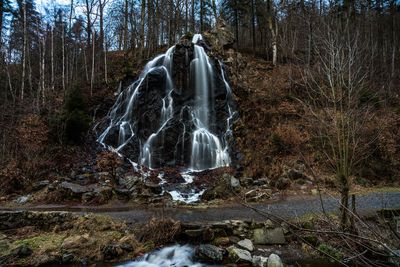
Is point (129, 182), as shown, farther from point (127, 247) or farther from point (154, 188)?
point (127, 247)

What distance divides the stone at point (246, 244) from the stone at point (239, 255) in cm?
20

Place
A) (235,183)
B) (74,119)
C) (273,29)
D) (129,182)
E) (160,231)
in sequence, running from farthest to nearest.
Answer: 1. (273,29)
2. (74,119)
3. (129,182)
4. (235,183)
5. (160,231)

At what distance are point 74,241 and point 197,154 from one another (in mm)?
10097

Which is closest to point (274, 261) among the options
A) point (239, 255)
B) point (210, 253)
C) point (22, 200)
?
point (239, 255)

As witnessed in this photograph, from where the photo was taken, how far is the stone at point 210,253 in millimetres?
6590

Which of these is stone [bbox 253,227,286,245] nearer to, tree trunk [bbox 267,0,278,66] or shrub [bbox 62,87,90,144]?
shrub [bbox 62,87,90,144]

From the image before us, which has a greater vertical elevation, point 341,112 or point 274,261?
point 341,112

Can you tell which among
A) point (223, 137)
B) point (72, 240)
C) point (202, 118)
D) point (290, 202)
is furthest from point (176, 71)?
point (72, 240)

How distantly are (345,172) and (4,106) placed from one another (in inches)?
764

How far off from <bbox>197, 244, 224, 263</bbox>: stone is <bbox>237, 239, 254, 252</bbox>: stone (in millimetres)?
555

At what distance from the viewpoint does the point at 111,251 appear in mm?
6895

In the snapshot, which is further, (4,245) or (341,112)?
(4,245)

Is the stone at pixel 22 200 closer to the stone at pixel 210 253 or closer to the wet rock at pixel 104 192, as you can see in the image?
the wet rock at pixel 104 192

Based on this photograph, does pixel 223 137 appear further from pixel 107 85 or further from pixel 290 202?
pixel 107 85
